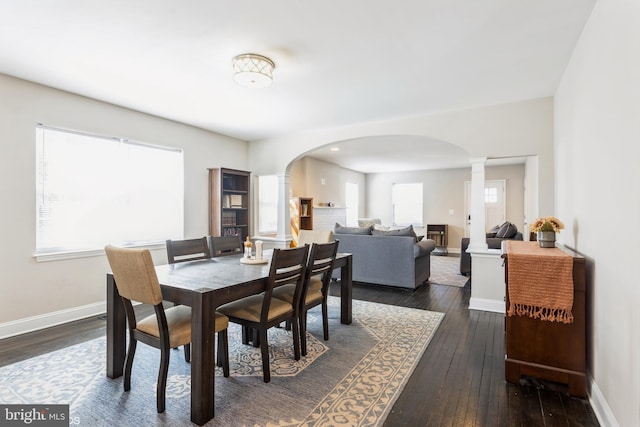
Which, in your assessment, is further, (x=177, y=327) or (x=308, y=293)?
(x=308, y=293)

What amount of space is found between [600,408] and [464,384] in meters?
0.71

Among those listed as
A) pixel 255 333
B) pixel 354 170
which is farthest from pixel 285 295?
pixel 354 170

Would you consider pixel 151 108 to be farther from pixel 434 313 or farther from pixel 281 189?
pixel 434 313

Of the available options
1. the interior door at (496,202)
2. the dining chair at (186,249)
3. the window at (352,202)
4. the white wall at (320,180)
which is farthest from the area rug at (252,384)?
the interior door at (496,202)

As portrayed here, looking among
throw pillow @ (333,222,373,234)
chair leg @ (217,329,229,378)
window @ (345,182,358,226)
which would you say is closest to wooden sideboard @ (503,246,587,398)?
chair leg @ (217,329,229,378)

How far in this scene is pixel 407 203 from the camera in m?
9.94

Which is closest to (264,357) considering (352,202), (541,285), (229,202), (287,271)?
(287,271)

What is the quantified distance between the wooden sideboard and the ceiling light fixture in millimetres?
2328

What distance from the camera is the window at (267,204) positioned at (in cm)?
556

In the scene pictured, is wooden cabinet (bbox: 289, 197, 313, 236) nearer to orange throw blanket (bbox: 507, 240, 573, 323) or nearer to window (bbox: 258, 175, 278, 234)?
window (bbox: 258, 175, 278, 234)

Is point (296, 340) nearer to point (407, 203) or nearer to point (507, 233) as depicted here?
point (507, 233)

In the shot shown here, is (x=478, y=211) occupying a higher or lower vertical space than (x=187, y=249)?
higher

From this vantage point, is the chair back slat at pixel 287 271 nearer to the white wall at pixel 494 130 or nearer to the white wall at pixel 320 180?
the white wall at pixel 494 130

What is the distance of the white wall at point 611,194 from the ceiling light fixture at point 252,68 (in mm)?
2209
